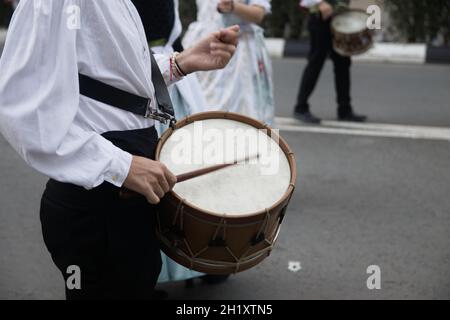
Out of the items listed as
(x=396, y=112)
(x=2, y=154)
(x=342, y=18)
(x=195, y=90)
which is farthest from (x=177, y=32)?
(x=396, y=112)

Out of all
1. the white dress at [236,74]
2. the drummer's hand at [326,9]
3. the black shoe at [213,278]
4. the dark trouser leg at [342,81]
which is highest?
the white dress at [236,74]

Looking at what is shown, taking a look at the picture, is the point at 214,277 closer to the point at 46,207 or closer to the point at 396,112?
the point at 46,207

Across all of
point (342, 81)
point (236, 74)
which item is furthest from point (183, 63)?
point (342, 81)

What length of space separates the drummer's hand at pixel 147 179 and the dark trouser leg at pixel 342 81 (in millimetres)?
5138

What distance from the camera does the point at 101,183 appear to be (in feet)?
5.60

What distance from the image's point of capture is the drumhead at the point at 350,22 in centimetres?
623

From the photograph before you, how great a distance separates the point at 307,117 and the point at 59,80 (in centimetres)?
511

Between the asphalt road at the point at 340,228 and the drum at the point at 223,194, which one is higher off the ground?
the drum at the point at 223,194

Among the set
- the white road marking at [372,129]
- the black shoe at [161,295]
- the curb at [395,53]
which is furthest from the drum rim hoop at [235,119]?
the curb at [395,53]

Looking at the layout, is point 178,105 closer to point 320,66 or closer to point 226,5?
point 226,5

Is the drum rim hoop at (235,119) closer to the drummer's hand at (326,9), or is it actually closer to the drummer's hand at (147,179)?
the drummer's hand at (147,179)

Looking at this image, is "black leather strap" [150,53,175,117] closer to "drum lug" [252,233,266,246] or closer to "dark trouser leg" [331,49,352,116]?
"drum lug" [252,233,266,246]

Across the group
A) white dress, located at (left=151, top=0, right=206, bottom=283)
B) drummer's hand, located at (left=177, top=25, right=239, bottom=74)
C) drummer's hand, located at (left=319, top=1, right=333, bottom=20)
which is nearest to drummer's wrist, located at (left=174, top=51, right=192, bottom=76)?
drummer's hand, located at (left=177, top=25, right=239, bottom=74)
